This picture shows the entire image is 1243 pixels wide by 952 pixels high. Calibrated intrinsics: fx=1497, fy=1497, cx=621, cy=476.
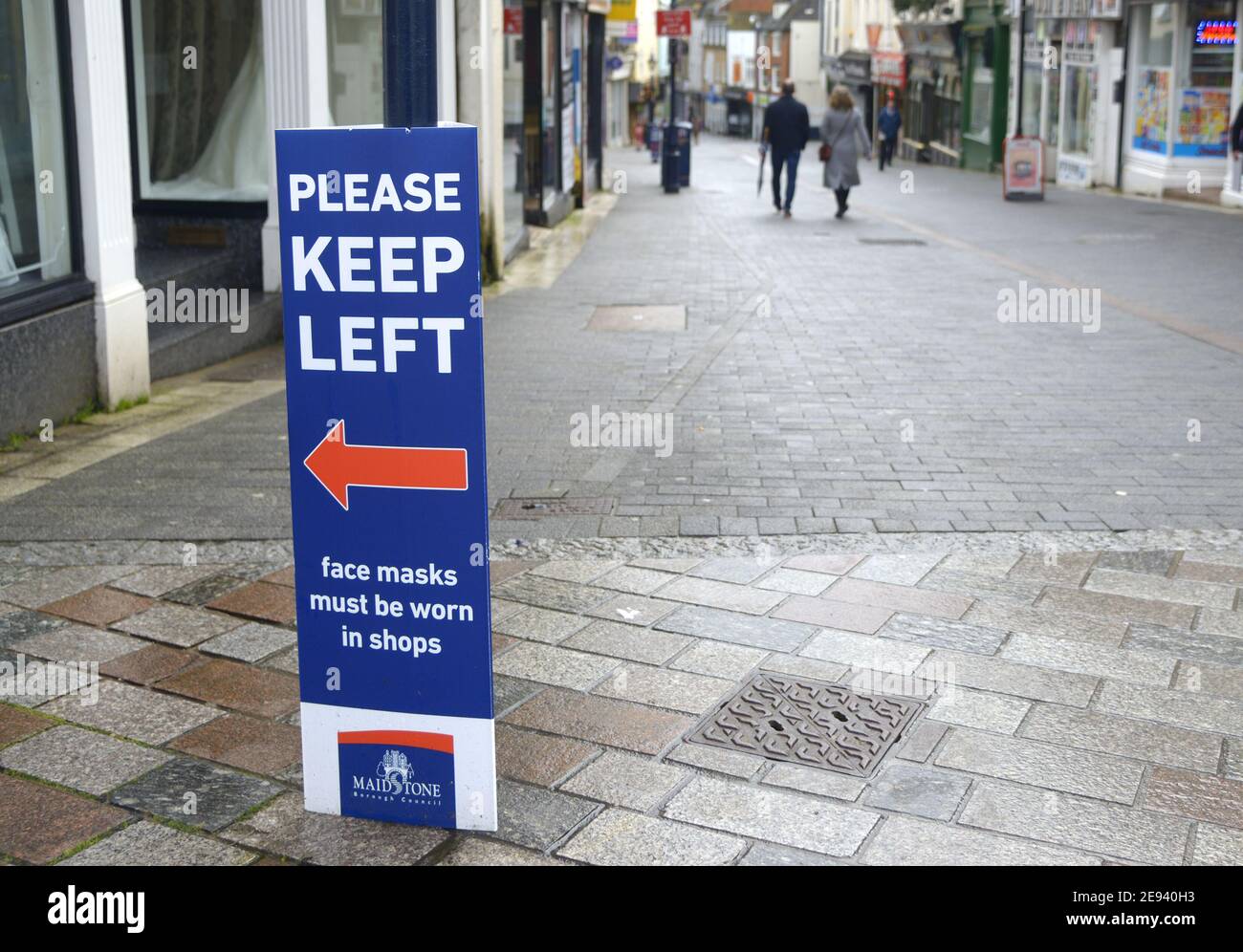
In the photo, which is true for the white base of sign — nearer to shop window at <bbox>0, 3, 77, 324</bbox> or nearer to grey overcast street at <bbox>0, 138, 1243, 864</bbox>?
grey overcast street at <bbox>0, 138, 1243, 864</bbox>

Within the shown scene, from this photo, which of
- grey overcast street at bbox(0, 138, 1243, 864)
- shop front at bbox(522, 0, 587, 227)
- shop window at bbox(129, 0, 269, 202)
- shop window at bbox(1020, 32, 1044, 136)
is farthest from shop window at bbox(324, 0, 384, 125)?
shop window at bbox(1020, 32, 1044, 136)

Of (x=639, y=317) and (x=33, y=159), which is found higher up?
(x=33, y=159)

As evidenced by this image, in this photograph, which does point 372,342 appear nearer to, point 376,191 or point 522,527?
point 376,191

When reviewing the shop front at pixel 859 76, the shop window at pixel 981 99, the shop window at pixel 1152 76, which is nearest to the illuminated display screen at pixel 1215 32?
the shop window at pixel 1152 76

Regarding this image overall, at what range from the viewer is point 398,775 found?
374 cm

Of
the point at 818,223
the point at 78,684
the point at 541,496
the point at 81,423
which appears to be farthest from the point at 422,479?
the point at 818,223

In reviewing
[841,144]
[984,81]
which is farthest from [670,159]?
[984,81]

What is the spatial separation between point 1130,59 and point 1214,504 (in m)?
22.5

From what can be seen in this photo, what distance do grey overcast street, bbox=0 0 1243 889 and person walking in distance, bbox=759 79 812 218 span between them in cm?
730

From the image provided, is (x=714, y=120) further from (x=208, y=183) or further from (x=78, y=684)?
(x=78, y=684)

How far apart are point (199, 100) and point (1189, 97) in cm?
1814

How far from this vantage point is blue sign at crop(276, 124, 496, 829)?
3.35m

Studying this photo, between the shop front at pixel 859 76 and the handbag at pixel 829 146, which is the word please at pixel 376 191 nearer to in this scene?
the handbag at pixel 829 146

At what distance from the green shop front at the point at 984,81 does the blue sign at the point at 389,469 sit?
3284 centimetres
